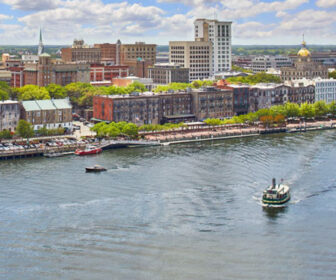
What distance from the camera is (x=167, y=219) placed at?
5741 cm

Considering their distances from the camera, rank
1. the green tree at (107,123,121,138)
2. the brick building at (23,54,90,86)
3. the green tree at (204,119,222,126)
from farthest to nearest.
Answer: the brick building at (23,54,90,86), the green tree at (204,119,222,126), the green tree at (107,123,121,138)

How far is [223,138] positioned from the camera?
105500 millimetres

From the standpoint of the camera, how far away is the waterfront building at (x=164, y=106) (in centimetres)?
11144

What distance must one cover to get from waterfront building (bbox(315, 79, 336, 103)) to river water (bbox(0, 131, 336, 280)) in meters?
52.4

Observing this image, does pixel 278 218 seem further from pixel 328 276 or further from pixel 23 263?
pixel 23 263

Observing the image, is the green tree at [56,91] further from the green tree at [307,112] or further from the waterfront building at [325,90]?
the waterfront building at [325,90]

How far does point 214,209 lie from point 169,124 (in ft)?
164

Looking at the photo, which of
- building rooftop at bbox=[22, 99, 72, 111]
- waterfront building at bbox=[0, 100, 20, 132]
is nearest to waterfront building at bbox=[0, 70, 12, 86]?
building rooftop at bbox=[22, 99, 72, 111]

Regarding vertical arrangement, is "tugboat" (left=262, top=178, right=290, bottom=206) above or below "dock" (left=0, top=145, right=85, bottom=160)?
below

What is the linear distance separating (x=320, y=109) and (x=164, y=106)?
Result: 29811 mm

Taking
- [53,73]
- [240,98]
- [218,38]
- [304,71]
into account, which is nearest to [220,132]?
[240,98]

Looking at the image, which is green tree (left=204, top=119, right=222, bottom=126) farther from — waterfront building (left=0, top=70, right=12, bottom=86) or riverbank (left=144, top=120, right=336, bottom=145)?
waterfront building (left=0, top=70, right=12, bottom=86)

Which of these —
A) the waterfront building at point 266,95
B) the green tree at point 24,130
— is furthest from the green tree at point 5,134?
the waterfront building at point 266,95

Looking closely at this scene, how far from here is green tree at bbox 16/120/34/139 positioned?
9706cm
